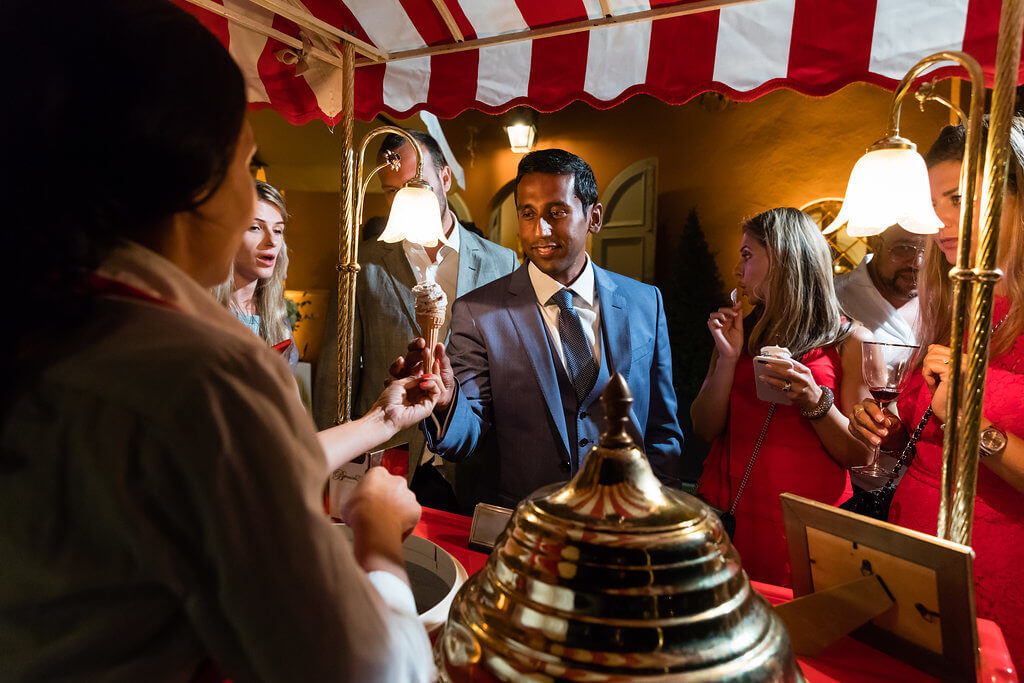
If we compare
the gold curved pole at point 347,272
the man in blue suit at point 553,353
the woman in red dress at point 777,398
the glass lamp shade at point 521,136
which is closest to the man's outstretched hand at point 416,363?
the gold curved pole at point 347,272

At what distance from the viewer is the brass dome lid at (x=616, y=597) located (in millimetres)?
664

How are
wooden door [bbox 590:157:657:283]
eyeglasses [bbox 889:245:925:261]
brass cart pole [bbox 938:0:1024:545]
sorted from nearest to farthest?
brass cart pole [bbox 938:0:1024:545], eyeglasses [bbox 889:245:925:261], wooden door [bbox 590:157:657:283]

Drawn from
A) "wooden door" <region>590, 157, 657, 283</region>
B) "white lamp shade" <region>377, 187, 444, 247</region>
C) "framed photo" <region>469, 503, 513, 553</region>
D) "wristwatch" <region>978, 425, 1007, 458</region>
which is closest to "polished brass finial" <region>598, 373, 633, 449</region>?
"framed photo" <region>469, 503, 513, 553</region>

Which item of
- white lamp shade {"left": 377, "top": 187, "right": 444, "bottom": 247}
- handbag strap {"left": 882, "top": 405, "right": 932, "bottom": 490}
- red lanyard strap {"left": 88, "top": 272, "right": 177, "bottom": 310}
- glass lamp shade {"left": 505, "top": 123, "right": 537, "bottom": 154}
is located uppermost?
Result: glass lamp shade {"left": 505, "top": 123, "right": 537, "bottom": 154}

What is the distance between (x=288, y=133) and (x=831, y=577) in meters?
7.20

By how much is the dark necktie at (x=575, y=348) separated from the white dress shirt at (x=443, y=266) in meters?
1.08

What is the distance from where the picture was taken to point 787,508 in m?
1.21

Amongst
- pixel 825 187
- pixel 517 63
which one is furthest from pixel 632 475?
pixel 825 187

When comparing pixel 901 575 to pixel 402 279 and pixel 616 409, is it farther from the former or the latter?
pixel 402 279

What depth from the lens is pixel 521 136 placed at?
25.0 ft

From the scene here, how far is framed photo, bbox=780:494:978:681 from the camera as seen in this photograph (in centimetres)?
96

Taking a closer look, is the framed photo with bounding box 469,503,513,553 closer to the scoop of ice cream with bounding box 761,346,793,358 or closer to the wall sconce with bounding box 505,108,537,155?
the scoop of ice cream with bounding box 761,346,793,358

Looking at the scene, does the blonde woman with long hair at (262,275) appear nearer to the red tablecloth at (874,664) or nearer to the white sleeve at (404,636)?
the white sleeve at (404,636)

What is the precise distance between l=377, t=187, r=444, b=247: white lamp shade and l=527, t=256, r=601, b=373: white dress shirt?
1.53 feet
